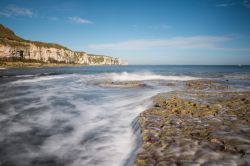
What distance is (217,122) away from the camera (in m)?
8.60

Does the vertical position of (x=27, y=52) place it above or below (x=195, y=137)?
above

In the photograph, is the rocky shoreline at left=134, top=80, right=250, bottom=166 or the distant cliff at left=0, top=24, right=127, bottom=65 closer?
the rocky shoreline at left=134, top=80, right=250, bottom=166

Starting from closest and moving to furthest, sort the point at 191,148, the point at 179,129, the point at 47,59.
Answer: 1. the point at 191,148
2. the point at 179,129
3. the point at 47,59

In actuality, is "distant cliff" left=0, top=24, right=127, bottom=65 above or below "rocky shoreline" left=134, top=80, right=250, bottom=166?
above

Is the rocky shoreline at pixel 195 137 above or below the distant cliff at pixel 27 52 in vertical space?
below

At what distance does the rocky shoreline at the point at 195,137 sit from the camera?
547cm

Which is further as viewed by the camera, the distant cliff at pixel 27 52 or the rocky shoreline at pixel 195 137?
the distant cliff at pixel 27 52

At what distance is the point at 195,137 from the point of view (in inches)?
274

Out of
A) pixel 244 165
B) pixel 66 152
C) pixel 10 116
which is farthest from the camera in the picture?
pixel 10 116

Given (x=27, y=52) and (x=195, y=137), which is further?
(x=27, y=52)

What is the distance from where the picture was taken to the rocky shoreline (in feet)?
18.0

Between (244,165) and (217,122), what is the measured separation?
3.67 meters

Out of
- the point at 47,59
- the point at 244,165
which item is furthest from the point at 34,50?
the point at 244,165

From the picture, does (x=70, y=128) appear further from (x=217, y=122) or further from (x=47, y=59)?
(x=47, y=59)
